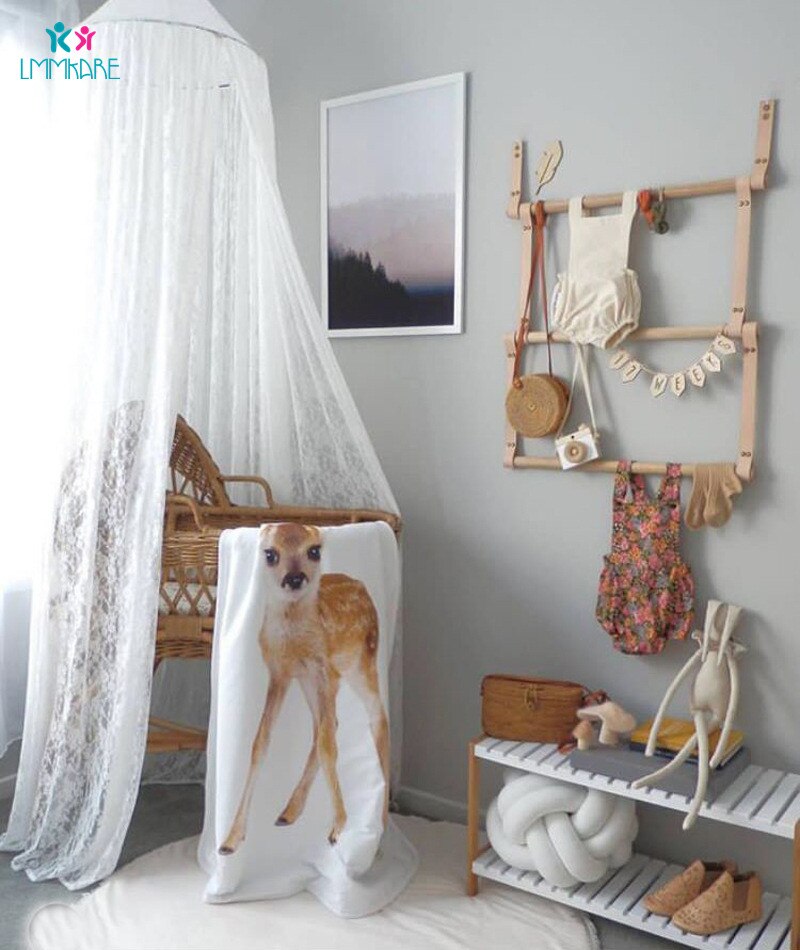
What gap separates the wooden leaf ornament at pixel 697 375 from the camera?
241 cm

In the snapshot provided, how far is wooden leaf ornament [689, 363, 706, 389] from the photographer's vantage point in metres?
2.41

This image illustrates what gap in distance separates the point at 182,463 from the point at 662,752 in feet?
4.80

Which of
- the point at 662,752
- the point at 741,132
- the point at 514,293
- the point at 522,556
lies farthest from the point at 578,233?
the point at 662,752

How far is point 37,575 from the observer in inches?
99.0

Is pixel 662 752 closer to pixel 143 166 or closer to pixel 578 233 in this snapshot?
pixel 578 233

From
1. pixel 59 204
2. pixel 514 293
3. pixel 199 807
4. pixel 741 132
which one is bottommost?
pixel 199 807

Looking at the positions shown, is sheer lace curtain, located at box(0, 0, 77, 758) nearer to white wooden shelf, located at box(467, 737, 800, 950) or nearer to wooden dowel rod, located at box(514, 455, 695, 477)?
wooden dowel rod, located at box(514, 455, 695, 477)

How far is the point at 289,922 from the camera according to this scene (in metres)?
2.31

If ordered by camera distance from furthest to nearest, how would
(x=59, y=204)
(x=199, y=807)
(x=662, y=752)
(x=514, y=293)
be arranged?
1. (x=199, y=807)
2. (x=514, y=293)
3. (x=59, y=204)
4. (x=662, y=752)

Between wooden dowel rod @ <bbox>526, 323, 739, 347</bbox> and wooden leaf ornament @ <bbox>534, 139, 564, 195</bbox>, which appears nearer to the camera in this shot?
wooden dowel rod @ <bbox>526, 323, 739, 347</bbox>

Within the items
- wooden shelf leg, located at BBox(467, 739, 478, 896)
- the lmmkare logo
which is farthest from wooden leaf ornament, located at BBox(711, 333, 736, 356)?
the lmmkare logo

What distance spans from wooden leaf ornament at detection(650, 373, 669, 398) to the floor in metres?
1.29

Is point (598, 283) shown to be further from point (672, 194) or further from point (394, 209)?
point (394, 209)

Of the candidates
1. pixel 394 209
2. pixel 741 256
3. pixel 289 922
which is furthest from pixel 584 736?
pixel 394 209
